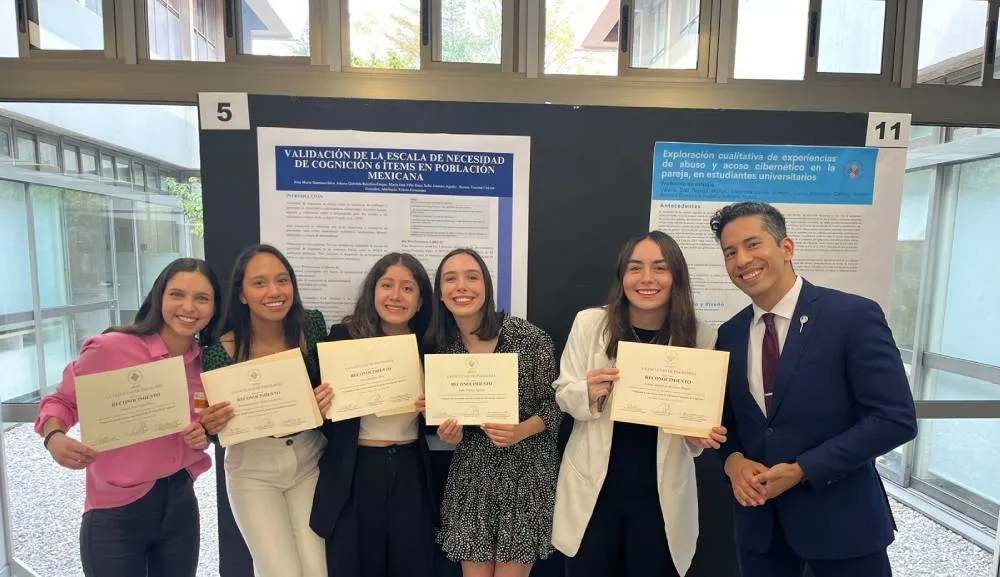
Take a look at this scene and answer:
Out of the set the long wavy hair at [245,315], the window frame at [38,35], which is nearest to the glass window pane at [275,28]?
the window frame at [38,35]

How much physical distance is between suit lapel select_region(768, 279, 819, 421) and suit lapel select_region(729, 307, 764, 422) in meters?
0.07

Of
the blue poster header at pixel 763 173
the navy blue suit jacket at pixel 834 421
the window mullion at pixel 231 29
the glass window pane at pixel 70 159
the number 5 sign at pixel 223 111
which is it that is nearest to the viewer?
the navy blue suit jacket at pixel 834 421

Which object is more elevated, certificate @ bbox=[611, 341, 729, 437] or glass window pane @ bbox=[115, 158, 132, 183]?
glass window pane @ bbox=[115, 158, 132, 183]

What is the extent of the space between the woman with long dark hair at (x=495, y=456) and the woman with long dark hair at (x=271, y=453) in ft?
1.78

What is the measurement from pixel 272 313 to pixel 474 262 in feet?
2.66

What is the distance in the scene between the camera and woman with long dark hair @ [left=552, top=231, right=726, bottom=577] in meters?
1.69

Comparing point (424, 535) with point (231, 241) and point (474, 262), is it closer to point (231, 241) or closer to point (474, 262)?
point (474, 262)

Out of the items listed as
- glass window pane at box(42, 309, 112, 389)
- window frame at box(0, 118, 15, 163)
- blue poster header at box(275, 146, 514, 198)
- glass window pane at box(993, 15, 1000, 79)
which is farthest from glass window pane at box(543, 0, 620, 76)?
glass window pane at box(42, 309, 112, 389)

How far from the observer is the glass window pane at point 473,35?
2754mm

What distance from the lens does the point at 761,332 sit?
5.29 feet

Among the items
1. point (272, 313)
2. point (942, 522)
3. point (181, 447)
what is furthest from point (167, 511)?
point (942, 522)

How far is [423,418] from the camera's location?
1879mm

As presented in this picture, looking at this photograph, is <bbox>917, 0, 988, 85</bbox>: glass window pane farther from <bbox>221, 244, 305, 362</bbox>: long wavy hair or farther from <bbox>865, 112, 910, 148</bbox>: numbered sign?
<bbox>221, 244, 305, 362</bbox>: long wavy hair

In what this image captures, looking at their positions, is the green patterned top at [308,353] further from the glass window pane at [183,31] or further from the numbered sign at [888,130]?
the numbered sign at [888,130]
